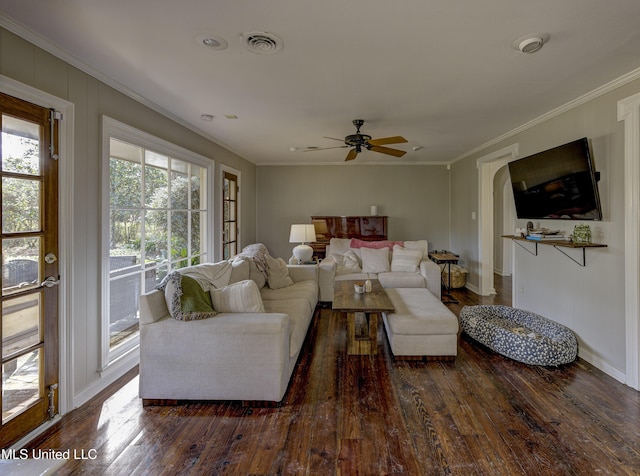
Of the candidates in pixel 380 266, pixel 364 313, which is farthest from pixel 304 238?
pixel 364 313

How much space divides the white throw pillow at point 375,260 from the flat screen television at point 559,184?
2097 millimetres

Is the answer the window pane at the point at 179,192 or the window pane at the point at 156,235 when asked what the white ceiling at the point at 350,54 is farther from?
the window pane at the point at 156,235

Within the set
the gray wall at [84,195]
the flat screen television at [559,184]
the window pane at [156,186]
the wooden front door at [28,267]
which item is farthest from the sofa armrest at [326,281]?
the wooden front door at [28,267]

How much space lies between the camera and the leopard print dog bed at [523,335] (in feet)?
9.57

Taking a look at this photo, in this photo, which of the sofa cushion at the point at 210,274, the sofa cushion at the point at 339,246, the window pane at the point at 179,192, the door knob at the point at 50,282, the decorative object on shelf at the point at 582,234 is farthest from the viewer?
the sofa cushion at the point at 339,246

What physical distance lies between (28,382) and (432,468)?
8.17ft

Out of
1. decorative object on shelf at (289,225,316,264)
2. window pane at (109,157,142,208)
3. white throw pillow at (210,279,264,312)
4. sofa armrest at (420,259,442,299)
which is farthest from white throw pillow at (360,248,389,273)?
window pane at (109,157,142,208)

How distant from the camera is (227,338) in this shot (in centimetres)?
228

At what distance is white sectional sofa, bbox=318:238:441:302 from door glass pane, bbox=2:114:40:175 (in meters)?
3.61

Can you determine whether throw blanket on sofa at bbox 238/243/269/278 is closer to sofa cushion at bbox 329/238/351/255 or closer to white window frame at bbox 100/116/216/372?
white window frame at bbox 100/116/216/372

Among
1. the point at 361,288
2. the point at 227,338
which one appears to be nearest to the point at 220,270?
the point at 227,338

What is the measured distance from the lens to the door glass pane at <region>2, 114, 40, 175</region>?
1.88 m

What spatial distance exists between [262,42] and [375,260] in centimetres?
389

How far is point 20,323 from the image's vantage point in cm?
195
